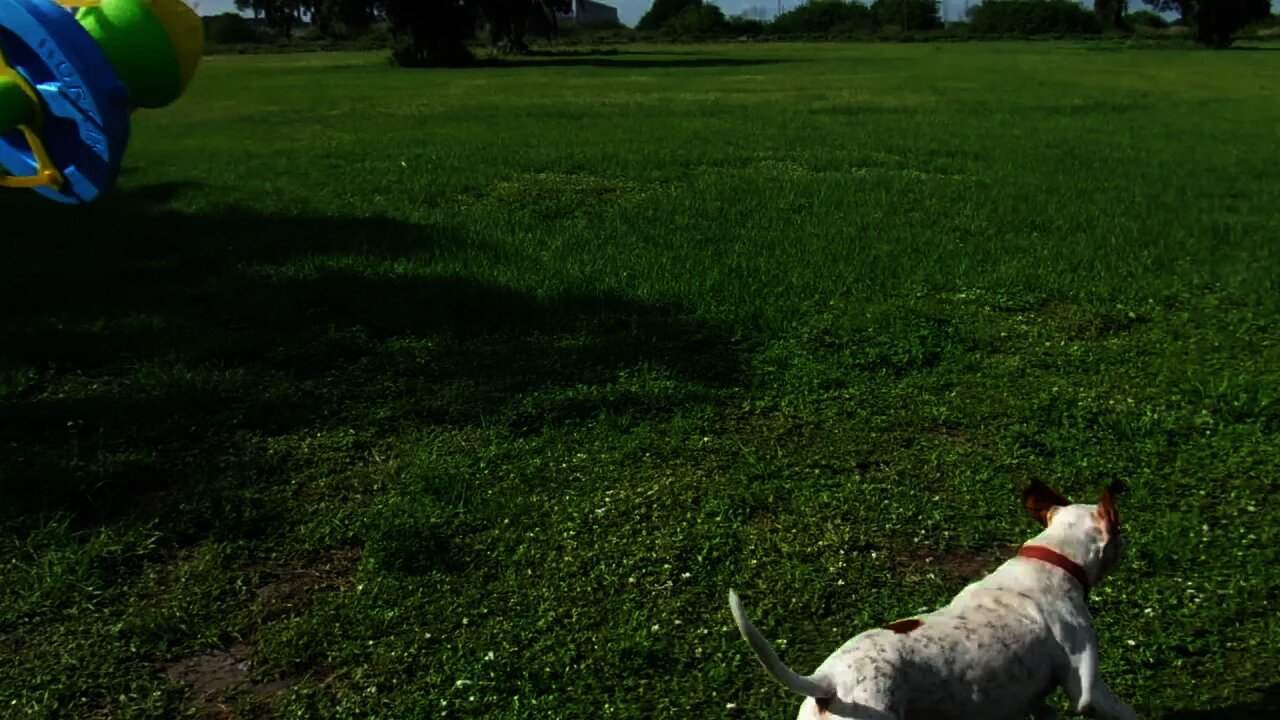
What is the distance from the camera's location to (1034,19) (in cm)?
8219

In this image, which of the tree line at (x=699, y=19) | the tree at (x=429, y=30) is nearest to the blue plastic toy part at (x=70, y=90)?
the tree line at (x=699, y=19)

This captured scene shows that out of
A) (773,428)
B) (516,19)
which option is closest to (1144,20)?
(516,19)

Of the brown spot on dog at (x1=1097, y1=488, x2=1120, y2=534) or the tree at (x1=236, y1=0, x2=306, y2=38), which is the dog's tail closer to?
the brown spot on dog at (x1=1097, y1=488, x2=1120, y2=534)

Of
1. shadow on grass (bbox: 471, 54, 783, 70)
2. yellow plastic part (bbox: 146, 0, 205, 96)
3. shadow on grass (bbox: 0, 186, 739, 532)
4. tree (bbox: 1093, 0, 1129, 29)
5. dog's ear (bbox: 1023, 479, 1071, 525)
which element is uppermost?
tree (bbox: 1093, 0, 1129, 29)

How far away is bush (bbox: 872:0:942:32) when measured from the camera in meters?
90.6

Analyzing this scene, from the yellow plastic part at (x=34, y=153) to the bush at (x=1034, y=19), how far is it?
82934mm

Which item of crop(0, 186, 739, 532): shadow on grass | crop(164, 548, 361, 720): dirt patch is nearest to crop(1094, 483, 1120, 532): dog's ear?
crop(164, 548, 361, 720): dirt patch

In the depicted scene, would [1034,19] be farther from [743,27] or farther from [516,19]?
[516,19]

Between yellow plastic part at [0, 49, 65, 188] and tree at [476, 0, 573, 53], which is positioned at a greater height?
tree at [476, 0, 573, 53]

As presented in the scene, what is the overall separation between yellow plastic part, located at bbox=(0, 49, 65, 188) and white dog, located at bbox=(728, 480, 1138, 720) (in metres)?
2.50

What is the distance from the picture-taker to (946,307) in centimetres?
598

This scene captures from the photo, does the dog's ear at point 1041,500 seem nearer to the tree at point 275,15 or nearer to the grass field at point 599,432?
the grass field at point 599,432

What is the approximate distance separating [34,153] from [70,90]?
0.42 m

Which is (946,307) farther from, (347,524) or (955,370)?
(347,524)
